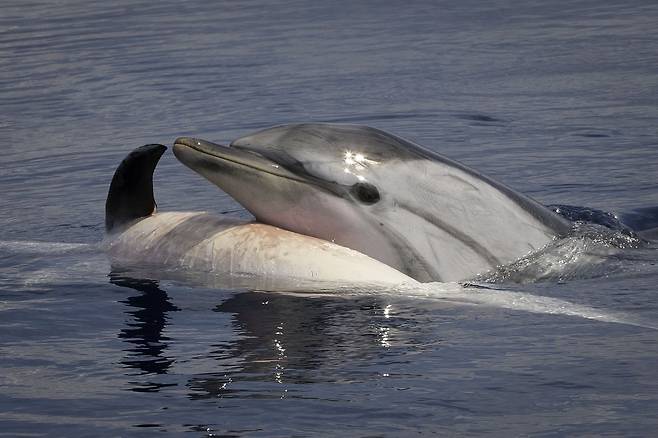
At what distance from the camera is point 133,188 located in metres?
9.52

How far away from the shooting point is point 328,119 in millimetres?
17641

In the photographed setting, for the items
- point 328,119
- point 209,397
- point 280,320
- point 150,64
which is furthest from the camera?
point 150,64

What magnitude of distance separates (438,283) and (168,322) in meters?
1.72

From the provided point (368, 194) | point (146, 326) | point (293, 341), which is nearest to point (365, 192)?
point (368, 194)

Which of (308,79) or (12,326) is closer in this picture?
(12,326)

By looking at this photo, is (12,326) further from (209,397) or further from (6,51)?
(6,51)

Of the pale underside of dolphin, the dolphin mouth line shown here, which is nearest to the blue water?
the pale underside of dolphin

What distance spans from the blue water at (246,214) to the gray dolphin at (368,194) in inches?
14.0

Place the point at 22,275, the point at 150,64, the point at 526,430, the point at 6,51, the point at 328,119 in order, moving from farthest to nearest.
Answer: the point at 6,51 → the point at 150,64 → the point at 328,119 → the point at 22,275 → the point at 526,430

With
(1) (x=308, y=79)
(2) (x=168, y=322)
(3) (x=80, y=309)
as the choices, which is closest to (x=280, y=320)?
(2) (x=168, y=322)

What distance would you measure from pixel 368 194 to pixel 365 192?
0.08ft

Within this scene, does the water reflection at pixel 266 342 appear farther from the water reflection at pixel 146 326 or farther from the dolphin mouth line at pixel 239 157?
the dolphin mouth line at pixel 239 157

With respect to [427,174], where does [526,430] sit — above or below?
below

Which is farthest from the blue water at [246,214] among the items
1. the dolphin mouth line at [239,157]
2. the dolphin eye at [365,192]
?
the dolphin mouth line at [239,157]
